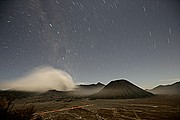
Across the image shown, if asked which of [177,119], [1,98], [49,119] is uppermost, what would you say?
[1,98]

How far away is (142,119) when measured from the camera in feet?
99.8

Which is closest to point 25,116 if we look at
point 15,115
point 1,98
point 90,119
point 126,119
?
point 15,115

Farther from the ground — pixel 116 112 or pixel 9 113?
pixel 9 113

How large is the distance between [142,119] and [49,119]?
71.0ft

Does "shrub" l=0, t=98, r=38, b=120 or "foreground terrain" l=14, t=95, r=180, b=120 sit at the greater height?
"shrub" l=0, t=98, r=38, b=120

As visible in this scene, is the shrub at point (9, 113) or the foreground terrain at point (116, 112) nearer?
the shrub at point (9, 113)

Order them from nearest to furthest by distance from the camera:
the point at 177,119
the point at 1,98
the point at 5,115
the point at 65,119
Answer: the point at 5,115
the point at 1,98
the point at 177,119
the point at 65,119

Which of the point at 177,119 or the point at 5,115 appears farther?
the point at 177,119

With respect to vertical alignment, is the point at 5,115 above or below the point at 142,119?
above

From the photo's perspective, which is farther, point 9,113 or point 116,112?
point 116,112

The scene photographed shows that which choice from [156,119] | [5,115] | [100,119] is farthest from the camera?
[100,119]

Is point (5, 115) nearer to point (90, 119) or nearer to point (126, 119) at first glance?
point (90, 119)

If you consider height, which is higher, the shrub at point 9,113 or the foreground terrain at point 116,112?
the shrub at point 9,113

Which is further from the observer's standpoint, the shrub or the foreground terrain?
the foreground terrain
